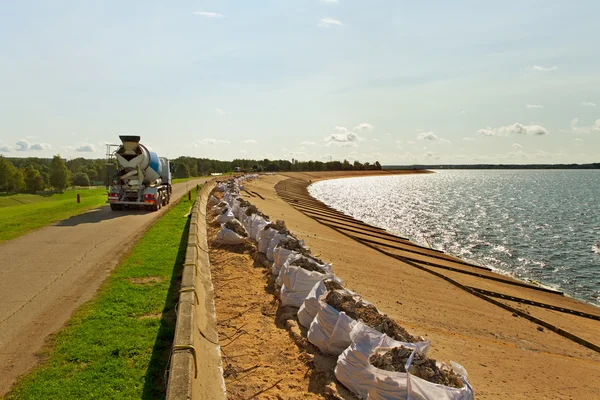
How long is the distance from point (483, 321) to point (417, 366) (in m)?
6.89

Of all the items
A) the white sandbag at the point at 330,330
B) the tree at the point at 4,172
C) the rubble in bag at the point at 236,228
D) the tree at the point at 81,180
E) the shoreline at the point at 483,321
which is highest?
the tree at the point at 4,172

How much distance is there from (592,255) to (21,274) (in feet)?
88.2

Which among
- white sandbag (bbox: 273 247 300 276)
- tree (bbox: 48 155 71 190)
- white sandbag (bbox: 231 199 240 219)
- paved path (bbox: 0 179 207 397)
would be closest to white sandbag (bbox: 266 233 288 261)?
white sandbag (bbox: 273 247 300 276)

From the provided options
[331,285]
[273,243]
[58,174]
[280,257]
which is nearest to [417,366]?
[331,285]

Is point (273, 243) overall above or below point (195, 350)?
above

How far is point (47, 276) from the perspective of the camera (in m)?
9.41

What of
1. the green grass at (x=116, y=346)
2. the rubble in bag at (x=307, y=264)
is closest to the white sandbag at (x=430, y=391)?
the green grass at (x=116, y=346)

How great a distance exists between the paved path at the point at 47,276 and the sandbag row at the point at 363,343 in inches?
156

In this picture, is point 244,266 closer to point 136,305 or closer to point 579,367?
point 136,305

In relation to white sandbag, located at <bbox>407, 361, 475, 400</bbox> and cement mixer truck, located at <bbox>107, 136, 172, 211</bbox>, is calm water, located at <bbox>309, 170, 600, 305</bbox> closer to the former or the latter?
white sandbag, located at <bbox>407, 361, 475, 400</bbox>

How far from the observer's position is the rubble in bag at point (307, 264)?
8.91 m

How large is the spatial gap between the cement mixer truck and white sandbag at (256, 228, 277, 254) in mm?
11109

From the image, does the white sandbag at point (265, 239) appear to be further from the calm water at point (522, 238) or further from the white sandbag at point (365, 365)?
the calm water at point (522, 238)

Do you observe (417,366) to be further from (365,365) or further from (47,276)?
(47,276)
